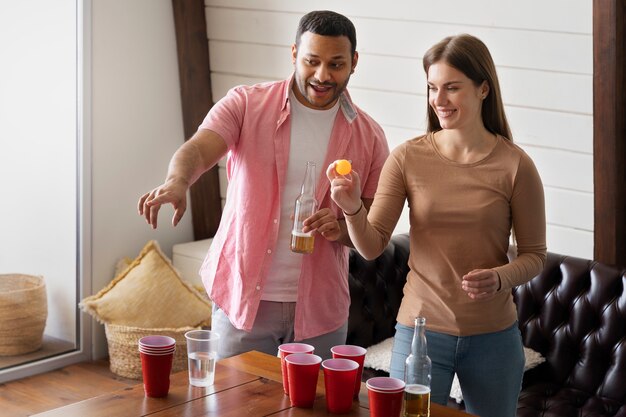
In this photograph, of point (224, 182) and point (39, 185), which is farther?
point (224, 182)

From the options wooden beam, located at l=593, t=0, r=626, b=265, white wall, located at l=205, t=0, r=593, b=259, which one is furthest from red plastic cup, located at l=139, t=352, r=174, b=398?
white wall, located at l=205, t=0, r=593, b=259

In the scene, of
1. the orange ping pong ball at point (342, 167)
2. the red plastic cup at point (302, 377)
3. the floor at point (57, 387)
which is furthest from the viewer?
the floor at point (57, 387)

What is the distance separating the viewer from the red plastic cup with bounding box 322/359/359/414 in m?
2.00

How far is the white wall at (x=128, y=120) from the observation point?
14.8 ft

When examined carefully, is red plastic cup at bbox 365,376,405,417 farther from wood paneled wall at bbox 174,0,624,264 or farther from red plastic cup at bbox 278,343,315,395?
wood paneled wall at bbox 174,0,624,264

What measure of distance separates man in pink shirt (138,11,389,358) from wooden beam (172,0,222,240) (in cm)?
228

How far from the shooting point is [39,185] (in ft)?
14.3

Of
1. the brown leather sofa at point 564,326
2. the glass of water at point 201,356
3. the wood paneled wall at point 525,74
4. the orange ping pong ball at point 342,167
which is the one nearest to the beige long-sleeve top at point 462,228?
the orange ping pong ball at point 342,167

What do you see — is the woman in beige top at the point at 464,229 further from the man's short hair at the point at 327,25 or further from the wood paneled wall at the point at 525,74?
the wood paneled wall at the point at 525,74

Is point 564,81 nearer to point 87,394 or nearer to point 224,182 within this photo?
point 224,182

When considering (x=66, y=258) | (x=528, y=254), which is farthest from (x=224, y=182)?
(x=528, y=254)

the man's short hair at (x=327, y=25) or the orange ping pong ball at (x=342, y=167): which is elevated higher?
the man's short hair at (x=327, y=25)

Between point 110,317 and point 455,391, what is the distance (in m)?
1.77

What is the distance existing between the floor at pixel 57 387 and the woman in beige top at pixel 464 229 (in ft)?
7.04
